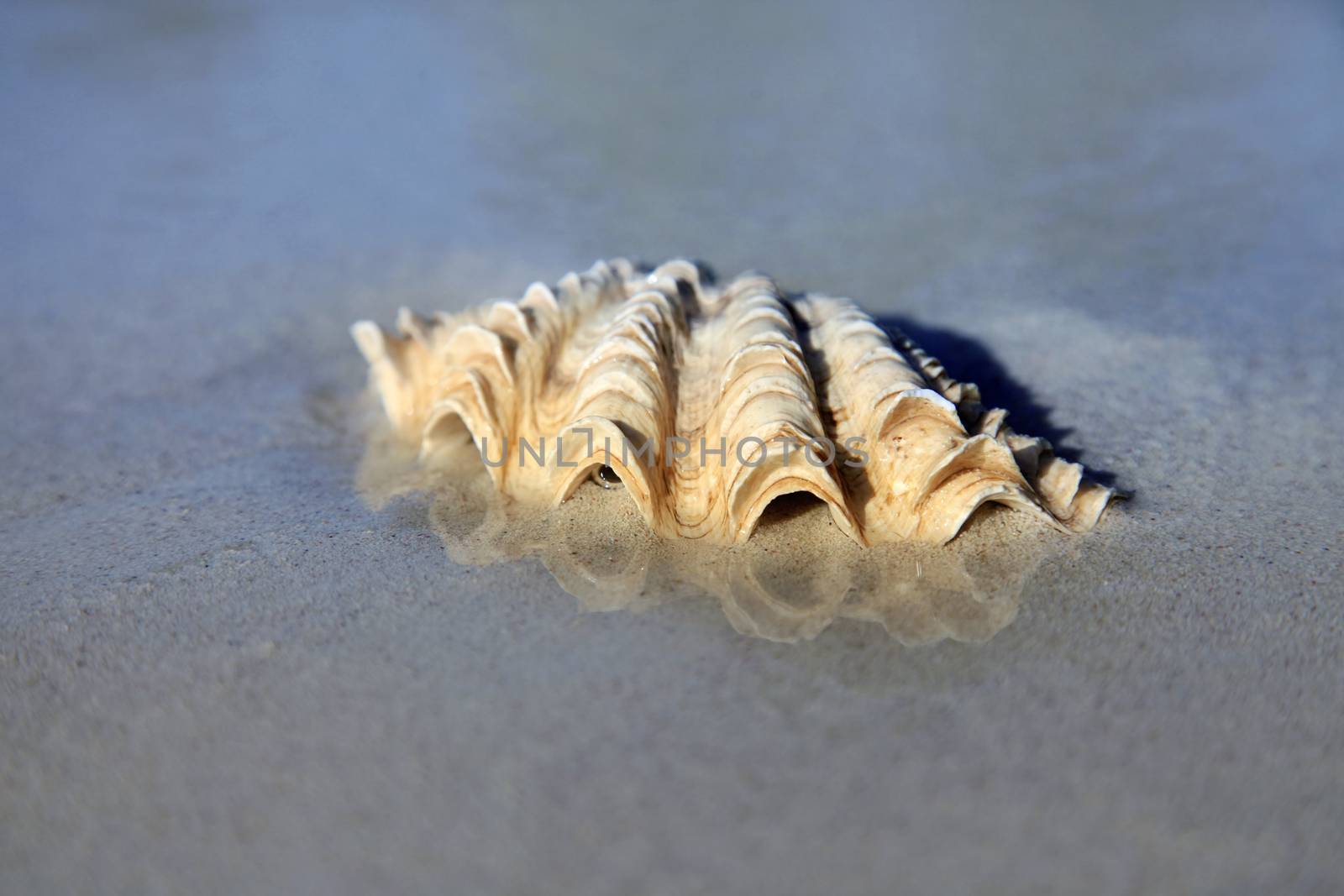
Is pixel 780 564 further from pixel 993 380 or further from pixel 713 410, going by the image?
pixel 993 380

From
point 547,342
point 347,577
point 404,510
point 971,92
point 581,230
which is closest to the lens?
→ point 347,577

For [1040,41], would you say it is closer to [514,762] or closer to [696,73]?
[696,73]

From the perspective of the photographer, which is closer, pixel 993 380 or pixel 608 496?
pixel 608 496

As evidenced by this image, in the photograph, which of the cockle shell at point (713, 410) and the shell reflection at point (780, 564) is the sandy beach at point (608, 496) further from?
the cockle shell at point (713, 410)

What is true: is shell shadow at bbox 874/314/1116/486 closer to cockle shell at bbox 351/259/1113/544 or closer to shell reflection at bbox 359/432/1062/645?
cockle shell at bbox 351/259/1113/544

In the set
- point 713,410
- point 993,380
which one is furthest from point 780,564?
point 993,380

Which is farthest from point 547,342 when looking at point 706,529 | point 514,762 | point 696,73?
point 696,73

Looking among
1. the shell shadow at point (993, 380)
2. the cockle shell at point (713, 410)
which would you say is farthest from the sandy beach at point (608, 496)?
the cockle shell at point (713, 410)
